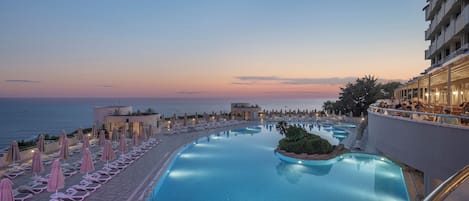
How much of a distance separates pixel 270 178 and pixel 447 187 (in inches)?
392

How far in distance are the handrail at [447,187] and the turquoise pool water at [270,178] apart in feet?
24.5

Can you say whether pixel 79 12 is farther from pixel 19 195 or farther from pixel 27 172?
pixel 19 195

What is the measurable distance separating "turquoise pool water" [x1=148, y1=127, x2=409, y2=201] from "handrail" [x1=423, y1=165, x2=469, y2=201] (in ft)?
24.5

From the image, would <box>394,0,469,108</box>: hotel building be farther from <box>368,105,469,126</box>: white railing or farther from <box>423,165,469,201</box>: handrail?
<box>423,165,469,201</box>: handrail

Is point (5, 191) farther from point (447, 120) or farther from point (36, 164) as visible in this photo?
point (447, 120)

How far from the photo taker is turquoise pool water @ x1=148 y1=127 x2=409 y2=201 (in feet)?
32.0

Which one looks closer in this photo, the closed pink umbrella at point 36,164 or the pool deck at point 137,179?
the pool deck at point 137,179

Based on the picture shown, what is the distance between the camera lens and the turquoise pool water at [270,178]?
32.0 ft

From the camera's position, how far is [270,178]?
11953 mm

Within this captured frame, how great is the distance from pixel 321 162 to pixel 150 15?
47.2 ft

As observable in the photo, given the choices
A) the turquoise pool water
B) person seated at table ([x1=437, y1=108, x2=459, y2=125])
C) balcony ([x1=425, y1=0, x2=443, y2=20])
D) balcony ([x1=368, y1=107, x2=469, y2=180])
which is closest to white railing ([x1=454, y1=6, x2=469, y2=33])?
balcony ([x1=425, y1=0, x2=443, y2=20])

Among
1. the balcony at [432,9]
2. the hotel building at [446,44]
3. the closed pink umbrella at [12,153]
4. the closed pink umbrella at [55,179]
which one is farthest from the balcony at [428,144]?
the balcony at [432,9]

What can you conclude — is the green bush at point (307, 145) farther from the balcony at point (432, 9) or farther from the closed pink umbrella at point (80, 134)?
the balcony at point (432, 9)

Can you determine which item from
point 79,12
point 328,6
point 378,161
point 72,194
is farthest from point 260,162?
point 79,12
